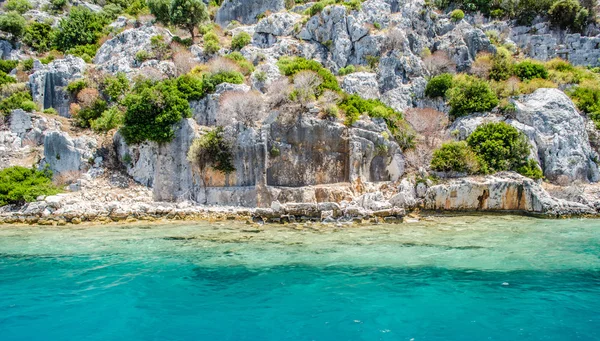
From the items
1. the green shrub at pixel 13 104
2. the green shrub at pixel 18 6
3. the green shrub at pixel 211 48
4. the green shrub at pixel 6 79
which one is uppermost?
the green shrub at pixel 18 6

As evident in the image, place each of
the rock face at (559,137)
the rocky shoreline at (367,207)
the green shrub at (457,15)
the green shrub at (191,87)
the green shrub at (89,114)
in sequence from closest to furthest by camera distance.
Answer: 1. the rocky shoreline at (367,207)
2. the rock face at (559,137)
3. the green shrub at (191,87)
4. the green shrub at (89,114)
5. the green shrub at (457,15)

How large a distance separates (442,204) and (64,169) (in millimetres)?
25531

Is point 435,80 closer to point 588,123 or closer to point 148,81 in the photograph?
point 588,123

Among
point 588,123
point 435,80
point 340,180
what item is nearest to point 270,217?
point 340,180

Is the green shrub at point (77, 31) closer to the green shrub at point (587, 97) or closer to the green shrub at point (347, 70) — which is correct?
the green shrub at point (347, 70)

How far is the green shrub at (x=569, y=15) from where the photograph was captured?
3916 centimetres

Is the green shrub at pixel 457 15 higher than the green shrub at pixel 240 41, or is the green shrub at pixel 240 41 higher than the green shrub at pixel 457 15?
the green shrub at pixel 457 15

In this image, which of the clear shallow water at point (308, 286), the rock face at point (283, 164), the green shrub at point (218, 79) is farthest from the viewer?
the green shrub at point (218, 79)

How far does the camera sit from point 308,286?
9461 mm

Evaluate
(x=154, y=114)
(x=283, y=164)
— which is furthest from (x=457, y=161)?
(x=154, y=114)

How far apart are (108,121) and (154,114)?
5.88m

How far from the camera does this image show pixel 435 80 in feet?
104

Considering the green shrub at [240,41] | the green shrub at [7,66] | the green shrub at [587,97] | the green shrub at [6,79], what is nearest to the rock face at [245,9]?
the green shrub at [240,41]

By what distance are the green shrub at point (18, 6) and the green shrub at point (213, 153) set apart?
45334mm
